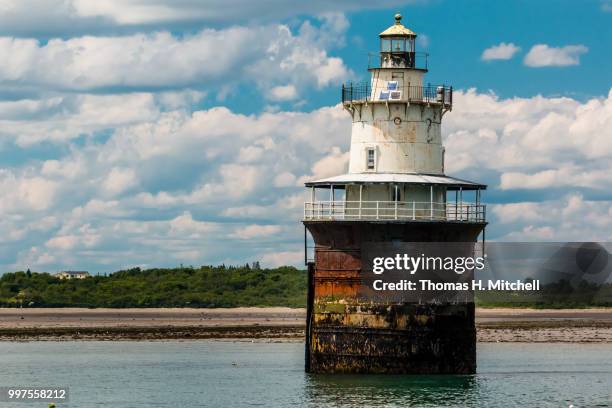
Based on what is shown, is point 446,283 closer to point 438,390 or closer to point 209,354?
point 438,390

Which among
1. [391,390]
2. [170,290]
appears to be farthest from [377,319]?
[170,290]

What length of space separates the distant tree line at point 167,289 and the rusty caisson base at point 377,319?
83.6 m

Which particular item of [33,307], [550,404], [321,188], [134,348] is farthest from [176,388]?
[33,307]

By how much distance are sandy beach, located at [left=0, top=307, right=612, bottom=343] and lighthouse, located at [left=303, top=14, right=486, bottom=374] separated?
123ft

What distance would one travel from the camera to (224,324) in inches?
5015

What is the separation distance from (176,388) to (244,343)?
107ft

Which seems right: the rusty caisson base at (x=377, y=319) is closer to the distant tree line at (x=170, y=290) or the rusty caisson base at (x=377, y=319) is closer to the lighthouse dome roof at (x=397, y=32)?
the lighthouse dome roof at (x=397, y=32)

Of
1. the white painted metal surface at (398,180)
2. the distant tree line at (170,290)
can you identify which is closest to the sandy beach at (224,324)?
the distant tree line at (170,290)

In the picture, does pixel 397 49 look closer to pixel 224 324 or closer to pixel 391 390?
pixel 391 390

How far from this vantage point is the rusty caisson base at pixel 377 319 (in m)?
65.8

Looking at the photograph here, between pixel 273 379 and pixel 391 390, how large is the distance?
996 centimetres

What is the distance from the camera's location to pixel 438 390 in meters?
64.4

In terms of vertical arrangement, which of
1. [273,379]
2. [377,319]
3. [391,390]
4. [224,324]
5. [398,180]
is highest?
[398,180]

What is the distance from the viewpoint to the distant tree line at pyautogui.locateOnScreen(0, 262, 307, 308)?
156 m
